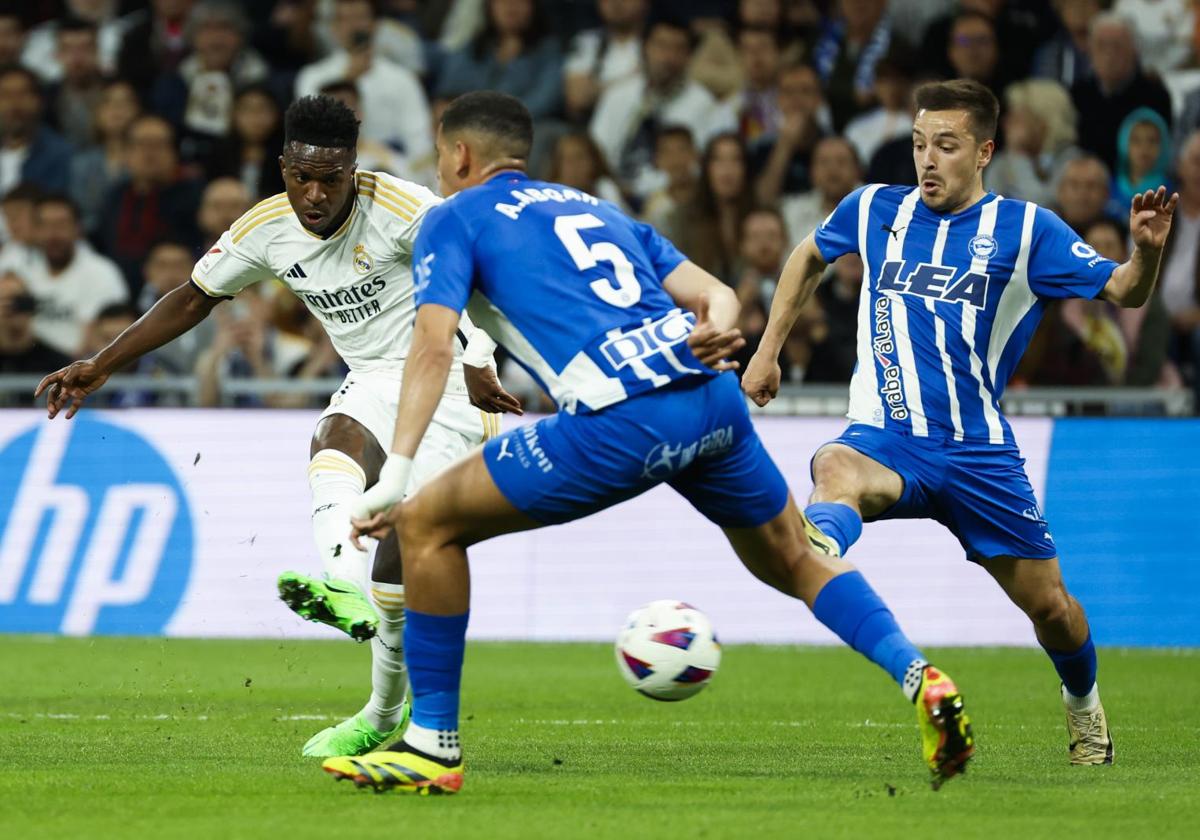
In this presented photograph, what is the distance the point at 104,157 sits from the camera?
1745 cm

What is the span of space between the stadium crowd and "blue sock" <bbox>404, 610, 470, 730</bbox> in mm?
8433

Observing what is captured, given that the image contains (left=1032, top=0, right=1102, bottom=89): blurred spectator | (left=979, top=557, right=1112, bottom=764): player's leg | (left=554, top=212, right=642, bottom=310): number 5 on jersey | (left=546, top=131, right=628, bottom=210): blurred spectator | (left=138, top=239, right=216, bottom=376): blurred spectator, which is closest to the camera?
(left=554, top=212, right=642, bottom=310): number 5 on jersey

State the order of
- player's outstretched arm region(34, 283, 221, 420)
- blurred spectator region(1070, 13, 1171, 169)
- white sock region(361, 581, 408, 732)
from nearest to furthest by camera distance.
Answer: white sock region(361, 581, 408, 732) → player's outstretched arm region(34, 283, 221, 420) → blurred spectator region(1070, 13, 1171, 169)

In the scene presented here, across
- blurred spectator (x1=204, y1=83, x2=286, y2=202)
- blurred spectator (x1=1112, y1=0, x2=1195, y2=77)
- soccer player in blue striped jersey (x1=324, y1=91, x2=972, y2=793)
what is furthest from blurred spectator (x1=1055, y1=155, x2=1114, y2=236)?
soccer player in blue striped jersey (x1=324, y1=91, x2=972, y2=793)

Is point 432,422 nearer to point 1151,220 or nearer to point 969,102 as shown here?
point 969,102

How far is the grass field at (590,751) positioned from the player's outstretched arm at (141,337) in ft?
4.99

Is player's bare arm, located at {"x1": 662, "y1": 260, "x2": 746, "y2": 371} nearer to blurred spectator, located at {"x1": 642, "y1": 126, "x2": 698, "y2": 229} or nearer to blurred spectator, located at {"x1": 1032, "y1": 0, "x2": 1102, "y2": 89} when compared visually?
blurred spectator, located at {"x1": 642, "y1": 126, "x2": 698, "y2": 229}

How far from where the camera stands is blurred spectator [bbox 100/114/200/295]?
54.6ft

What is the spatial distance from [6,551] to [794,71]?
776 centimetres

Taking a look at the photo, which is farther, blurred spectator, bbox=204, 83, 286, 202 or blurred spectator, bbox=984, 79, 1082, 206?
blurred spectator, bbox=204, 83, 286, 202

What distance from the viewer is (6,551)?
44.2 feet

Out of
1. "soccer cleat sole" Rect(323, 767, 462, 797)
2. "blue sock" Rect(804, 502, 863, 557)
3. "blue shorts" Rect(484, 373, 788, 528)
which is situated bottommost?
"soccer cleat sole" Rect(323, 767, 462, 797)

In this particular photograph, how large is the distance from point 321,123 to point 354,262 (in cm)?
68

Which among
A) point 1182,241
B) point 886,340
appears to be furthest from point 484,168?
point 1182,241
